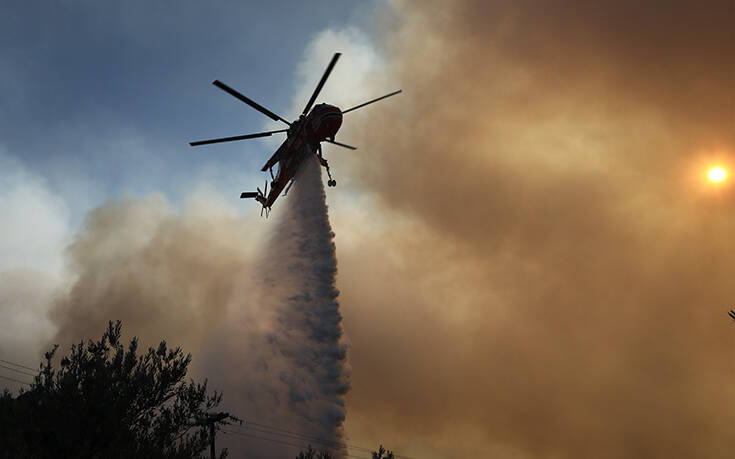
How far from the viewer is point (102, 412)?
1400cm

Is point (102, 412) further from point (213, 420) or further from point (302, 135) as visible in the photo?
point (302, 135)

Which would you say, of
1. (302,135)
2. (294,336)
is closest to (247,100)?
(302,135)

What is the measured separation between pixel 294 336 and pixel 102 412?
75.7 ft

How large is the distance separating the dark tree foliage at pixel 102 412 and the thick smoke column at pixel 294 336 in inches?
747

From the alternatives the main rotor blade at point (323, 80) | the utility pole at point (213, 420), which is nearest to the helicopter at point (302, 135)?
the main rotor blade at point (323, 80)

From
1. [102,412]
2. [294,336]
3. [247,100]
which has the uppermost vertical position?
[247,100]

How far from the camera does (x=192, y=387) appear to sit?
58.2ft

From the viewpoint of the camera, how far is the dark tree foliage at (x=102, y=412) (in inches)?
523

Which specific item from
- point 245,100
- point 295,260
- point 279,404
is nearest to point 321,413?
point 279,404

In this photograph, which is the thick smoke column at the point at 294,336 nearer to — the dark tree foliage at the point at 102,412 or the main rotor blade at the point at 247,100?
the main rotor blade at the point at 247,100

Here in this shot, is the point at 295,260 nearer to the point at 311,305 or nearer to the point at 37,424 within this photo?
the point at 311,305

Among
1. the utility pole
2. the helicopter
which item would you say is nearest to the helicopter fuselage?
the helicopter

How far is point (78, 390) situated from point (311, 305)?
2339 centimetres

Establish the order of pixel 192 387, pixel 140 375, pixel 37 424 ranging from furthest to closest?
pixel 192 387 < pixel 140 375 < pixel 37 424
